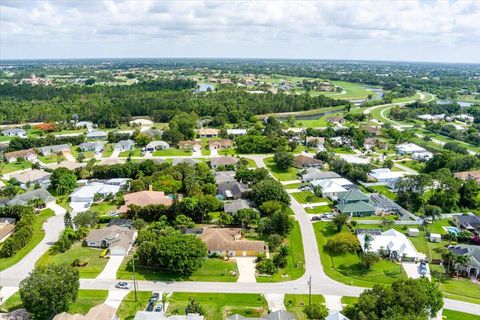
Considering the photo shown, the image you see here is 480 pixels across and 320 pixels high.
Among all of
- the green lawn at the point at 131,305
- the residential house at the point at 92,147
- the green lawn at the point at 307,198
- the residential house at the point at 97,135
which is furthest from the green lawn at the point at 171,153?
the green lawn at the point at 131,305

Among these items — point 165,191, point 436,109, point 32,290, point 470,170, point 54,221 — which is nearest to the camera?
point 32,290

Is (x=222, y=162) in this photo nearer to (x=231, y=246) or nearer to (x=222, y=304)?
(x=231, y=246)

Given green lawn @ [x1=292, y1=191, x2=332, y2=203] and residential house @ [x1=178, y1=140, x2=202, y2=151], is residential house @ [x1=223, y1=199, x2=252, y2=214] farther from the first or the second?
residential house @ [x1=178, y1=140, x2=202, y2=151]

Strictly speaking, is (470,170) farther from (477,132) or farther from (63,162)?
(63,162)

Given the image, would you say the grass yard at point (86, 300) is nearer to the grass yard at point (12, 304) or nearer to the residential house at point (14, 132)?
the grass yard at point (12, 304)

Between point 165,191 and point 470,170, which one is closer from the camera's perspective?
point 165,191

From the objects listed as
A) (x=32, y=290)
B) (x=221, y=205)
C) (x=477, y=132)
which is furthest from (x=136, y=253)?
(x=477, y=132)
